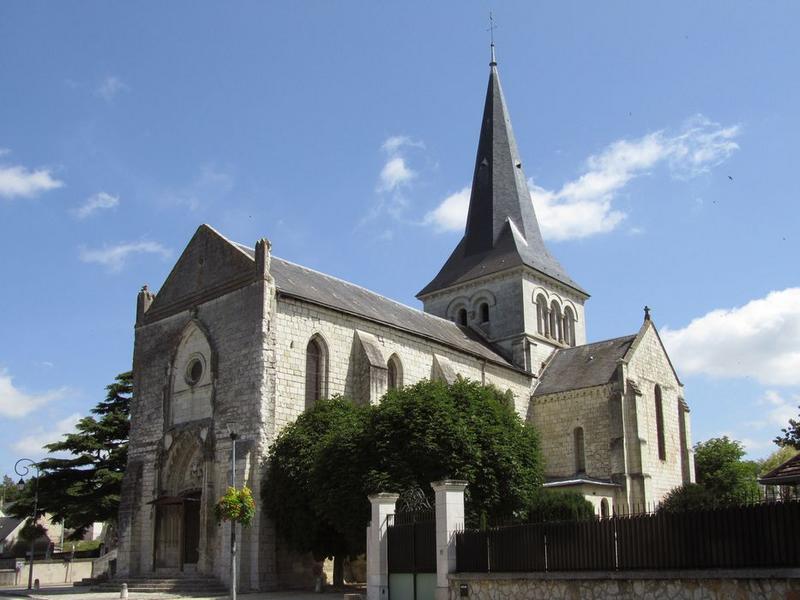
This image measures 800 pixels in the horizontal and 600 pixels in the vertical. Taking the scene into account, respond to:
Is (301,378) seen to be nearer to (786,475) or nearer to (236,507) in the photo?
(236,507)

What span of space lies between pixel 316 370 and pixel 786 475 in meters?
17.3

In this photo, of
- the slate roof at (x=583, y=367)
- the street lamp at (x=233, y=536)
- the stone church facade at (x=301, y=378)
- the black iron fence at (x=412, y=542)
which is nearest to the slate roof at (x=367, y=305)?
the stone church facade at (x=301, y=378)

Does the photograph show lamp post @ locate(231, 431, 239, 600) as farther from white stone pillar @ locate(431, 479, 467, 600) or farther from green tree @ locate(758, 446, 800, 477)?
green tree @ locate(758, 446, 800, 477)

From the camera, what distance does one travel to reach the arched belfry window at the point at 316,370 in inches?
1083

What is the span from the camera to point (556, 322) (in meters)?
43.4

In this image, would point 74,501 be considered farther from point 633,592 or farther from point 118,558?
point 633,592

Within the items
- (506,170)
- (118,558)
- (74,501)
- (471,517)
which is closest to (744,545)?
(471,517)

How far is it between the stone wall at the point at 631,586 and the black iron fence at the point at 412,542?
0.96 m

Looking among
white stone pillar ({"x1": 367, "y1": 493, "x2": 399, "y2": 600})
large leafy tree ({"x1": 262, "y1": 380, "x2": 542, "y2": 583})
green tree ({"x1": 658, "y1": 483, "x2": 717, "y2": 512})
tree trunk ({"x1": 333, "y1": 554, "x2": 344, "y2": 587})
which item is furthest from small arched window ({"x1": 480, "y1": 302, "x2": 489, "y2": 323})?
white stone pillar ({"x1": 367, "y1": 493, "x2": 399, "y2": 600})

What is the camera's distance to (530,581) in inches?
560

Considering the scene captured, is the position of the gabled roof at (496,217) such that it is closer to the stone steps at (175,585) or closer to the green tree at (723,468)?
the green tree at (723,468)

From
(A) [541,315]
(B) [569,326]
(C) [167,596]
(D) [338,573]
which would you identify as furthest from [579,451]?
(C) [167,596]

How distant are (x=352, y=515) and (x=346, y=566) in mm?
6493

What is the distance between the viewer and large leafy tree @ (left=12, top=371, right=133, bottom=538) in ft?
114
